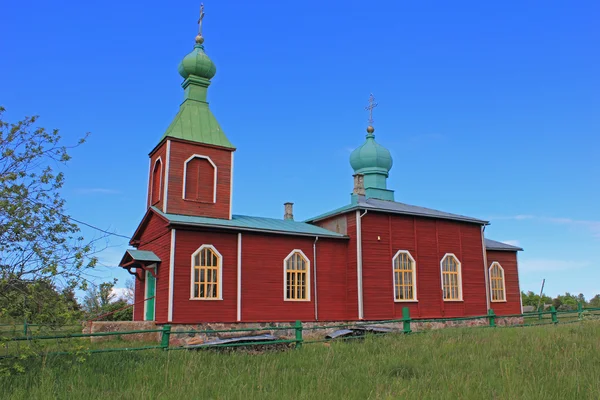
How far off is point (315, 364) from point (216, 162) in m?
11.1

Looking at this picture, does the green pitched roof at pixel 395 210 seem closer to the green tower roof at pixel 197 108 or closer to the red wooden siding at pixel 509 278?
the red wooden siding at pixel 509 278

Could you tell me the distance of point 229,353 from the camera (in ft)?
29.7

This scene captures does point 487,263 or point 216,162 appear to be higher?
point 216,162

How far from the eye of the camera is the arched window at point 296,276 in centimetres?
1759

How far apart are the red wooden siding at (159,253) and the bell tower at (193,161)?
2.08 feet

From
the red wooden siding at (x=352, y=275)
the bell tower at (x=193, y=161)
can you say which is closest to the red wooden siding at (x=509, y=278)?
the red wooden siding at (x=352, y=275)

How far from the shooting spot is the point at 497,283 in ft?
77.0

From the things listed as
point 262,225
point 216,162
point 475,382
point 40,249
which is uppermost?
point 216,162

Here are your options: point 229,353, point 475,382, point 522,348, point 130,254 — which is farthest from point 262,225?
point 475,382

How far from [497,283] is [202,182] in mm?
14206

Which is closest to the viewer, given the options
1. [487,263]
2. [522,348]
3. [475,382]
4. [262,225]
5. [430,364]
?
[475,382]

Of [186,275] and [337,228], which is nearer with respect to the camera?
[186,275]

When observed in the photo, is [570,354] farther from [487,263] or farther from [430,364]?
[487,263]

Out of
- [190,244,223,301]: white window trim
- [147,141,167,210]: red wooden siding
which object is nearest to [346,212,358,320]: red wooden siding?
[190,244,223,301]: white window trim
